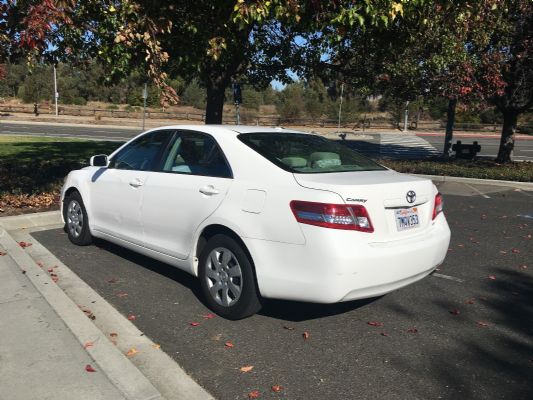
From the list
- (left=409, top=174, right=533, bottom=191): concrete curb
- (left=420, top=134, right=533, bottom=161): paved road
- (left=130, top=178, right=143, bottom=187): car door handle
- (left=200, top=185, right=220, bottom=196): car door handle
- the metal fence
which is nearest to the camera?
(left=200, top=185, right=220, bottom=196): car door handle

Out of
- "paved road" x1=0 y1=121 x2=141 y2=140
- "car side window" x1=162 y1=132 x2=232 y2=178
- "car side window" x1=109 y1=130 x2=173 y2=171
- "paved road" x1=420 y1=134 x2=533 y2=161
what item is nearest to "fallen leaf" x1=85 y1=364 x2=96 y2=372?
"car side window" x1=162 y1=132 x2=232 y2=178

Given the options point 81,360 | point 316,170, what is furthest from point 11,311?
point 316,170

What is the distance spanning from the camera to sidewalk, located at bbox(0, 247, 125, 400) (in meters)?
2.85

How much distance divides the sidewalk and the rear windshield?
1.96m

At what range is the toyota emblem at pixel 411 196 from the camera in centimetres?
382

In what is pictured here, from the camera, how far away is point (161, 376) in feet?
10.3

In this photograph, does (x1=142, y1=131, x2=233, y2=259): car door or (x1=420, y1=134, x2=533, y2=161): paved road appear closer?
(x1=142, y1=131, x2=233, y2=259): car door

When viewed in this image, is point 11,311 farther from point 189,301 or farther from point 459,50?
point 459,50

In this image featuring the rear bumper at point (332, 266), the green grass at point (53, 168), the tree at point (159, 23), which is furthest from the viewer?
the green grass at point (53, 168)

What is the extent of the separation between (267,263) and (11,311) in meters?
2.09

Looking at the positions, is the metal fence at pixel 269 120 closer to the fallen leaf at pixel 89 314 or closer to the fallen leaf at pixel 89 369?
the fallen leaf at pixel 89 314

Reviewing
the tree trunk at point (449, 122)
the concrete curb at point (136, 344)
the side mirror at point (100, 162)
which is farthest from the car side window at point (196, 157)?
the tree trunk at point (449, 122)

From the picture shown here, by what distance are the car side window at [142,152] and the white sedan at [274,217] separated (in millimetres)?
17

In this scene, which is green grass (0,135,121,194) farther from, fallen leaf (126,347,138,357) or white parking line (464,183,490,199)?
white parking line (464,183,490,199)
